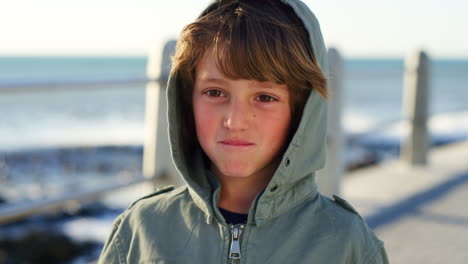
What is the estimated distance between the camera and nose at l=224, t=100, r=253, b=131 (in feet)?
4.77

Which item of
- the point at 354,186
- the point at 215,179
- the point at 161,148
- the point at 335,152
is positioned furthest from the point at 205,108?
the point at 354,186

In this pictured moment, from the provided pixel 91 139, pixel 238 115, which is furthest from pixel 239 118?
pixel 91 139

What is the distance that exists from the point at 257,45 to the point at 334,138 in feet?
8.23

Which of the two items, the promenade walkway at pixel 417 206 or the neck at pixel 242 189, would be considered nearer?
the neck at pixel 242 189

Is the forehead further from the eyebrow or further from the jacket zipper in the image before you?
the jacket zipper

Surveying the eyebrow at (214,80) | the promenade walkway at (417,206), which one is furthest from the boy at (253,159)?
the promenade walkway at (417,206)

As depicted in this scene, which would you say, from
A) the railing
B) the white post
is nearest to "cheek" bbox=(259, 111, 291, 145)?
the railing

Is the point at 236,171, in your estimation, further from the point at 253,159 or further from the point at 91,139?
the point at 91,139

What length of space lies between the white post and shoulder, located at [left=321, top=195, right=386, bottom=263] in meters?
2.29

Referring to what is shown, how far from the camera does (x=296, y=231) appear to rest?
149 cm

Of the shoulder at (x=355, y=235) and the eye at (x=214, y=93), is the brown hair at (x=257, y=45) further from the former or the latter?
the shoulder at (x=355, y=235)

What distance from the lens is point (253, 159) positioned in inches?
59.8

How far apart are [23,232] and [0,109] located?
19933 mm

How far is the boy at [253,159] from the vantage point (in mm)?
1461
